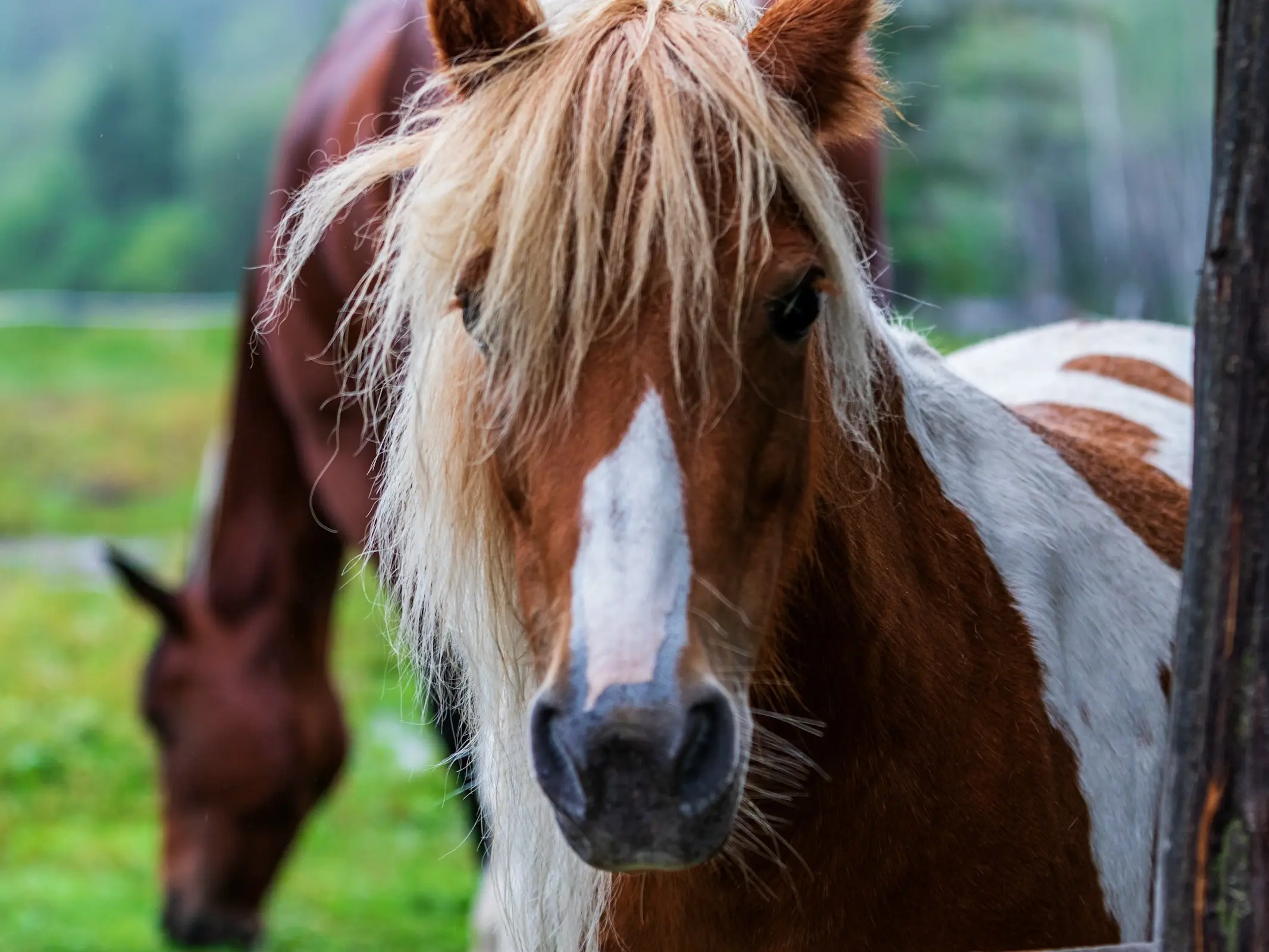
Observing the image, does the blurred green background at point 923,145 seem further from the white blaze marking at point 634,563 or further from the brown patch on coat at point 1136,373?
the white blaze marking at point 634,563

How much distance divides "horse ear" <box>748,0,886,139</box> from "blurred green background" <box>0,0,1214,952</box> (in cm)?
376

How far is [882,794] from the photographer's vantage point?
1.80 m

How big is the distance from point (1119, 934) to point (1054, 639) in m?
0.40

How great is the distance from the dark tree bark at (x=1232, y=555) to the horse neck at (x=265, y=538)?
13.5 feet

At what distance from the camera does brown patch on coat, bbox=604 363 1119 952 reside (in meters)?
1.78

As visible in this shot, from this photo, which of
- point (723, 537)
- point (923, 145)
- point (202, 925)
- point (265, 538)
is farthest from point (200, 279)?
point (723, 537)

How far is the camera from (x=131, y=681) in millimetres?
7938

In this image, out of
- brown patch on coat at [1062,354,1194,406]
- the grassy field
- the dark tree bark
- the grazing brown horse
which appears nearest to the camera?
the dark tree bark

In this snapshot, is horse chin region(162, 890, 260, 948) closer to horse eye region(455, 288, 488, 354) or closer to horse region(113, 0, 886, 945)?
horse region(113, 0, 886, 945)

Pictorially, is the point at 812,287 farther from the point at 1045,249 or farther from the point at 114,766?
the point at 1045,249

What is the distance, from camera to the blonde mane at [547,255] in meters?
1.54

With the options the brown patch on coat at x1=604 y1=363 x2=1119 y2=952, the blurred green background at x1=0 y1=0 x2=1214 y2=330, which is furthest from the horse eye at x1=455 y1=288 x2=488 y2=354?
the blurred green background at x1=0 y1=0 x2=1214 y2=330

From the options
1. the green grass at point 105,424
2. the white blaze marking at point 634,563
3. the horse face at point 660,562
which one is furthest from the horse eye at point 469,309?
the green grass at point 105,424

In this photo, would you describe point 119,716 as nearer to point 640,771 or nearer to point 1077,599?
point 1077,599
